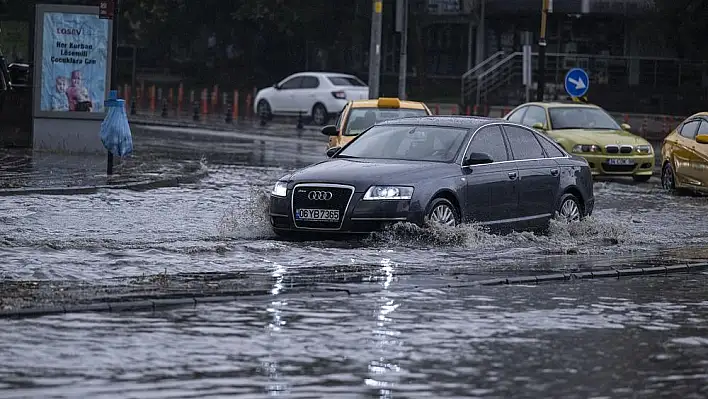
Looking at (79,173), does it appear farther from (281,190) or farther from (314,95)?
(314,95)

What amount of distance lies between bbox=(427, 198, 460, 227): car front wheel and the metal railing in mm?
38563

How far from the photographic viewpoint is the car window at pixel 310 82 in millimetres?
50438

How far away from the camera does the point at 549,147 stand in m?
17.8

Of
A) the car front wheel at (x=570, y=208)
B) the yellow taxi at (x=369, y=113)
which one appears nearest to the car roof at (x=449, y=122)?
the car front wheel at (x=570, y=208)

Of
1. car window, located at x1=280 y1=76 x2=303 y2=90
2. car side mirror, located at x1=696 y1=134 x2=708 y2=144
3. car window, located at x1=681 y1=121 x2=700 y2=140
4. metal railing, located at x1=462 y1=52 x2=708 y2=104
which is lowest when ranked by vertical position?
car side mirror, located at x1=696 y1=134 x2=708 y2=144

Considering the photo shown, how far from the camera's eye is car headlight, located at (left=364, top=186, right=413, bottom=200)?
1520 cm

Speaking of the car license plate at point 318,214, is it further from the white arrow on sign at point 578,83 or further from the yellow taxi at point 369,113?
the white arrow on sign at point 578,83

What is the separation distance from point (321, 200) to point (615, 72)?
41626 mm

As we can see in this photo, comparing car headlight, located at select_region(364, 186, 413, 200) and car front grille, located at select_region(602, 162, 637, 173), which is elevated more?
car headlight, located at select_region(364, 186, 413, 200)

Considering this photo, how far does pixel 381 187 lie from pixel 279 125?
34.5 m

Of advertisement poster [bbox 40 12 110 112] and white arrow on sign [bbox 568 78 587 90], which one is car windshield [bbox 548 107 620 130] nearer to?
white arrow on sign [bbox 568 78 587 90]

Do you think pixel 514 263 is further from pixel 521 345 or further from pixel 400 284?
pixel 521 345

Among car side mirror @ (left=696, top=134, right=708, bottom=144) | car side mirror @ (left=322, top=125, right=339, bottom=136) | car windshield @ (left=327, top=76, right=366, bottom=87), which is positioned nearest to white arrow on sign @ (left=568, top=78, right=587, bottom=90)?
car side mirror @ (left=696, top=134, right=708, bottom=144)

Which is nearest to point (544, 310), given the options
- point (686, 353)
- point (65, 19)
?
point (686, 353)
